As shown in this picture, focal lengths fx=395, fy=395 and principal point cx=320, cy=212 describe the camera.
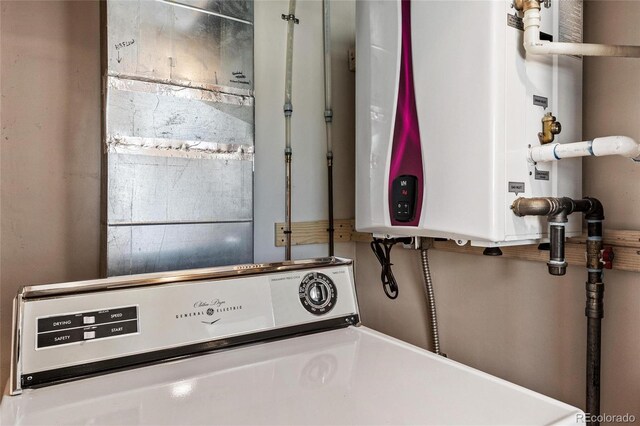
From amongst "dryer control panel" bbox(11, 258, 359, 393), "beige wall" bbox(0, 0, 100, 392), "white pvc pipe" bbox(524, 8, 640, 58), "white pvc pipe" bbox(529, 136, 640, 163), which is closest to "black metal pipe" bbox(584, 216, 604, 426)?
"white pvc pipe" bbox(529, 136, 640, 163)

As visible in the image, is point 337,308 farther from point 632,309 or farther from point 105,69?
point 105,69

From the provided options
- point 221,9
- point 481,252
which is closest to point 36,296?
point 221,9

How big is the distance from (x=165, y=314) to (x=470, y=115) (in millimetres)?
914

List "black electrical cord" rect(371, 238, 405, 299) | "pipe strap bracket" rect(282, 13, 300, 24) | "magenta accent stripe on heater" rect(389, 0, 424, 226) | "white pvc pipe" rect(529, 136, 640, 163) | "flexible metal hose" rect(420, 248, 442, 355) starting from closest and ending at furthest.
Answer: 1. "white pvc pipe" rect(529, 136, 640, 163)
2. "magenta accent stripe on heater" rect(389, 0, 424, 226)
3. "flexible metal hose" rect(420, 248, 442, 355)
4. "black electrical cord" rect(371, 238, 405, 299)
5. "pipe strap bracket" rect(282, 13, 300, 24)

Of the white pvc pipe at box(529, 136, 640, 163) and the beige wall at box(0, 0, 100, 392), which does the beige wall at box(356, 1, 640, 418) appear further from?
the beige wall at box(0, 0, 100, 392)

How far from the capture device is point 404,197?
3.93ft

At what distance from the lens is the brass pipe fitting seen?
1.00 metres

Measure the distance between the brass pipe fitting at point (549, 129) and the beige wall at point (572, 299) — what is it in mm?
182

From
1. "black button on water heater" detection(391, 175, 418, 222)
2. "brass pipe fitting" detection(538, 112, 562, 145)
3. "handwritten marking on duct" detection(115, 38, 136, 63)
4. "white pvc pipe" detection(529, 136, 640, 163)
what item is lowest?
"black button on water heater" detection(391, 175, 418, 222)

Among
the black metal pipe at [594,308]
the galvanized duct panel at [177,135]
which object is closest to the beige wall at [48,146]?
the galvanized duct panel at [177,135]

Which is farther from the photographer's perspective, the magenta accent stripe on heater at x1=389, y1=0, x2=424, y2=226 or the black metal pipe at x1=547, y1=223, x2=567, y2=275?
the magenta accent stripe on heater at x1=389, y1=0, x2=424, y2=226

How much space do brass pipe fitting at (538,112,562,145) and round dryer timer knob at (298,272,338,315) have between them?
71 cm

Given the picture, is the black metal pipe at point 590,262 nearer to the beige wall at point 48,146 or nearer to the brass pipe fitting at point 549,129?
the brass pipe fitting at point 549,129

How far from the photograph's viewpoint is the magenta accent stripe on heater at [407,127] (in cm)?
116
